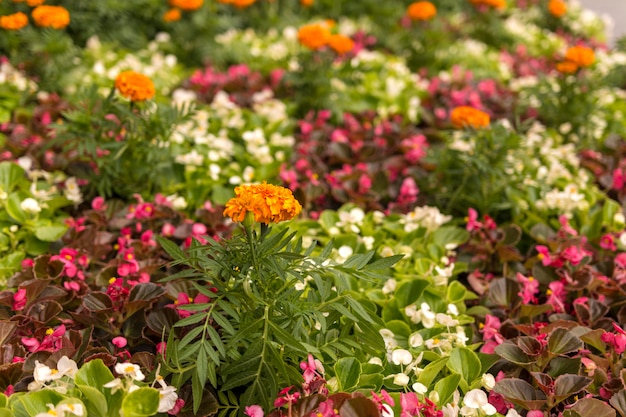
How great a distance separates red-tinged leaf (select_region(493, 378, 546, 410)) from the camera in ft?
5.27

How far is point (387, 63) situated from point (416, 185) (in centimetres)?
171

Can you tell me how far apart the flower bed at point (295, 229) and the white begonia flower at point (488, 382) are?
1.7 inches

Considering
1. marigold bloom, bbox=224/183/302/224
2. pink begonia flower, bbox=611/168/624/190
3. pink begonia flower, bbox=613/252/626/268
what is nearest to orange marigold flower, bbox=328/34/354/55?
pink begonia flower, bbox=611/168/624/190

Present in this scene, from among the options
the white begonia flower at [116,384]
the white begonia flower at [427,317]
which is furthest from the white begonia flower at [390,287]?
the white begonia flower at [116,384]

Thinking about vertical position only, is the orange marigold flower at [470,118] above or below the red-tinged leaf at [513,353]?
above

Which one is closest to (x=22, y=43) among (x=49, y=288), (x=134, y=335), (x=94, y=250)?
(x=94, y=250)

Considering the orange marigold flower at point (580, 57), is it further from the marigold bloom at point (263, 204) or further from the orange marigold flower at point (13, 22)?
the orange marigold flower at point (13, 22)

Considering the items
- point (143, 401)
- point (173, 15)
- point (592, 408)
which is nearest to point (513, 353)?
point (592, 408)

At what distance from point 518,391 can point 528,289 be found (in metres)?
0.54

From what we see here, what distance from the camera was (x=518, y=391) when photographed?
1639 mm

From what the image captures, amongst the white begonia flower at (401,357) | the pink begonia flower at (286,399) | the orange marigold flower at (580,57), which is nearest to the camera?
the pink begonia flower at (286,399)

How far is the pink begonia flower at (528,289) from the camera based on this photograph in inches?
81.6

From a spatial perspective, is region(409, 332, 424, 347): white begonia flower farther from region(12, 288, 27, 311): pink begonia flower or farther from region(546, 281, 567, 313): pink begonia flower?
region(12, 288, 27, 311): pink begonia flower

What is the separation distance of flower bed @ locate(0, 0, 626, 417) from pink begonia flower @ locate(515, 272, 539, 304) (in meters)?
0.02
